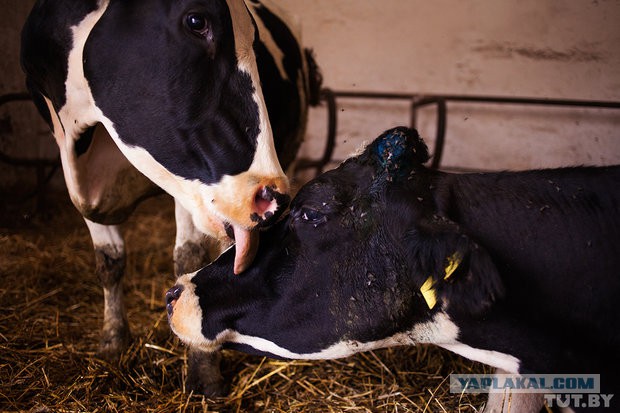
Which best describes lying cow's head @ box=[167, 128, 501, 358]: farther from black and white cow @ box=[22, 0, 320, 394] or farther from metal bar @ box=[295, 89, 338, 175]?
metal bar @ box=[295, 89, 338, 175]

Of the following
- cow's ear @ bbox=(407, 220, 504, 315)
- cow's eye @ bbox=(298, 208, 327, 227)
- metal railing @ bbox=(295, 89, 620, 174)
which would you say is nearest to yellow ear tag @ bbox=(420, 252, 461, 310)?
cow's ear @ bbox=(407, 220, 504, 315)

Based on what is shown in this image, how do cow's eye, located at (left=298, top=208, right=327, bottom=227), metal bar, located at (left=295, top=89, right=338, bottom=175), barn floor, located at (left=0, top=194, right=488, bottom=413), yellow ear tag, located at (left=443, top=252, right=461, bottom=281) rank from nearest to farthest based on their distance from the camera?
yellow ear tag, located at (left=443, top=252, right=461, bottom=281) < cow's eye, located at (left=298, top=208, right=327, bottom=227) < barn floor, located at (left=0, top=194, right=488, bottom=413) < metal bar, located at (left=295, top=89, right=338, bottom=175)

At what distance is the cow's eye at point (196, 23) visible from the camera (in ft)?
6.82

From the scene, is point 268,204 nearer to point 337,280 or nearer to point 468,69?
point 337,280

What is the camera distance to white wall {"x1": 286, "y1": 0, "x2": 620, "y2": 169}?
3.39 metres

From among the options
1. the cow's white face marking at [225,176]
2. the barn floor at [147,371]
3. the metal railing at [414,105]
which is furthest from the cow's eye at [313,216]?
the metal railing at [414,105]

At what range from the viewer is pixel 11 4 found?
3.42m

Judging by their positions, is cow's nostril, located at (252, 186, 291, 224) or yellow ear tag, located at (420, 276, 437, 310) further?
cow's nostril, located at (252, 186, 291, 224)

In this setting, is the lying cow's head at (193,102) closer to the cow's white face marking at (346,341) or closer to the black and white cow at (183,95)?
the black and white cow at (183,95)

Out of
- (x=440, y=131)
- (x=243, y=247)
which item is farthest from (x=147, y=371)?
(x=440, y=131)

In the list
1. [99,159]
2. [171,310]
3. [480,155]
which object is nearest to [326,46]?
[480,155]

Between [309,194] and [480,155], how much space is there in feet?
12.9

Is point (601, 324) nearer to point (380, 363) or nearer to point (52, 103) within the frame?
point (380, 363)

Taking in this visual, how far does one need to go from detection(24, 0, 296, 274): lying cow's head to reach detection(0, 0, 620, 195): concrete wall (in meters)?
1.62
